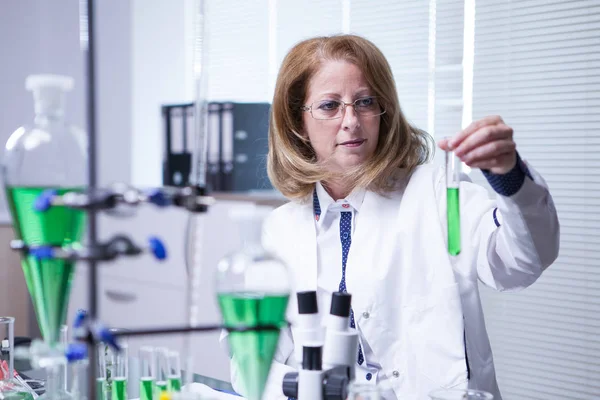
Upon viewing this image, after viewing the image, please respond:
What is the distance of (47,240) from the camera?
0.86m

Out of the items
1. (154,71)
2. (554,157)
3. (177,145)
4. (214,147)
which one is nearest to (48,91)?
(554,157)

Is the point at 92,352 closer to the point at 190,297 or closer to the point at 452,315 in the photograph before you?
the point at 190,297

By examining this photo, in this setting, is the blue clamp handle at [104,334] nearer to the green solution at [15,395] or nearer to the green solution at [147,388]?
the green solution at [147,388]

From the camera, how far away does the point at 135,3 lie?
3859 millimetres

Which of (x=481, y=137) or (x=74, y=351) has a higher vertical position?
(x=481, y=137)

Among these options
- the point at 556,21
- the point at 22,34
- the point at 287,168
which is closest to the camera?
the point at 287,168

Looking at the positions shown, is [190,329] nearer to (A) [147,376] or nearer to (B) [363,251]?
(A) [147,376]

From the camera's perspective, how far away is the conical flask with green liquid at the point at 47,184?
Result: 857 mm

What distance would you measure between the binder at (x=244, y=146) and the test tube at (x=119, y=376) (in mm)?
1725

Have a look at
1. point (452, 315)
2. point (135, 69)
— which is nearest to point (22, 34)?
point (135, 69)

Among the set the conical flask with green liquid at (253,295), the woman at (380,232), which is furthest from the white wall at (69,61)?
the conical flask with green liquid at (253,295)

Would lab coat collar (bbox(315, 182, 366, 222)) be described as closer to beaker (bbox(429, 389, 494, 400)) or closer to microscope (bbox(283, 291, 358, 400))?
microscope (bbox(283, 291, 358, 400))

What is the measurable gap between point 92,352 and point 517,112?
2085mm

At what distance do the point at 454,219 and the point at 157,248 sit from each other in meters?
0.47
